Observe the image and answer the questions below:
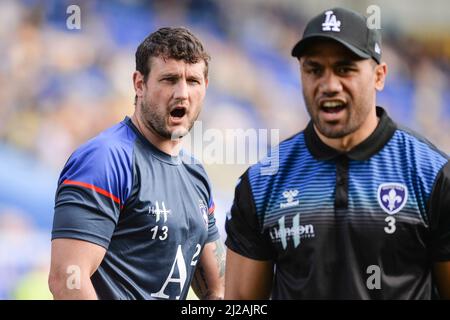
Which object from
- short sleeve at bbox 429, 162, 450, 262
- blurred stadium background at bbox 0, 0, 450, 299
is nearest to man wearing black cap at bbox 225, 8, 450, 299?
short sleeve at bbox 429, 162, 450, 262

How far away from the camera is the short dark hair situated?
11.5 feet

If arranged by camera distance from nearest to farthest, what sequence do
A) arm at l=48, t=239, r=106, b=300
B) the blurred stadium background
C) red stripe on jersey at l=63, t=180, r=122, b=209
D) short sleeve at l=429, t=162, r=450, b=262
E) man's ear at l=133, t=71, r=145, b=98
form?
short sleeve at l=429, t=162, r=450, b=262 → arm at l=48, t=239, r=106, b=300 → red stripe on jersey at l=63, t=180, r=122, b=209 → man's ear at l=133, t=71, r=145, b=98 → the blurred stadium background

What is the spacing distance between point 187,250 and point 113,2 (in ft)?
10.7

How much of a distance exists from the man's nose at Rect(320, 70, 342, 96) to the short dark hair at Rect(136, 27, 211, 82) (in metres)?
1.12

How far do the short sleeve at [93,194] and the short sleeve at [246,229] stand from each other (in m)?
0.63

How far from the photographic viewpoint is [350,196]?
253 cm

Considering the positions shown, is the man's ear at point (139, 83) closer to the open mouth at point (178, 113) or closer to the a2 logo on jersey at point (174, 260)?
the open mouth at point (178, 113)

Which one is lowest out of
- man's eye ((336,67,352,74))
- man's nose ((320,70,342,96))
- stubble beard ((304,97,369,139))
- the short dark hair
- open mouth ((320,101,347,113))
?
stubble beard ((304,97,369,139))

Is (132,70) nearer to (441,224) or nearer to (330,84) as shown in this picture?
(330,84)

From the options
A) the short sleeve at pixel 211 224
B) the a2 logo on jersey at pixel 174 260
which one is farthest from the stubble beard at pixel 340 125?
the short sleeve at pixel 211 224

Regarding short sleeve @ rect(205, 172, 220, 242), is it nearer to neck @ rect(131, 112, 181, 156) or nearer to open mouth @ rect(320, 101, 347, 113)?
neck @ rect(131, 112, 181, 156)

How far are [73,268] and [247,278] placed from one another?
72 centimetres
